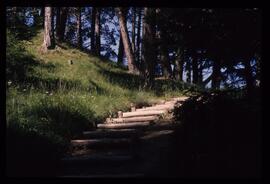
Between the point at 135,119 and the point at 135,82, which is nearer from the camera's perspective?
the point at 135,119

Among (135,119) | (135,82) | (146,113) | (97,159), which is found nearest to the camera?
(97,159)

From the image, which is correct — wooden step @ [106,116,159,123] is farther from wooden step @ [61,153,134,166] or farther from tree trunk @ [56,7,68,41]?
tree trunk @ [56,7,68,41]

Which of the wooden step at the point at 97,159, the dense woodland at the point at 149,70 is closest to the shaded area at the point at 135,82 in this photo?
the dense woodland at the point at 149,70

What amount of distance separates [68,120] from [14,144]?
2.08m

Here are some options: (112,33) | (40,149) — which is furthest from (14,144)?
(112,33)

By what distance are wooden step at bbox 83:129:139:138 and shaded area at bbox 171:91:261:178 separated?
180cm

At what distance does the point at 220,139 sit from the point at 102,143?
9.04ft

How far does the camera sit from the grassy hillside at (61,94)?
9.34m

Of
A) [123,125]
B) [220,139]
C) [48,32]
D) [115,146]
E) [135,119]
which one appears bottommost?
[115,146]

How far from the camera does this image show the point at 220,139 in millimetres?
7051

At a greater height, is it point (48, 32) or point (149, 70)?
point (48, 32)

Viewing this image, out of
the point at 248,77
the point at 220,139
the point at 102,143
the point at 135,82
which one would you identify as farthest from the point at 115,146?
the point at 135,82

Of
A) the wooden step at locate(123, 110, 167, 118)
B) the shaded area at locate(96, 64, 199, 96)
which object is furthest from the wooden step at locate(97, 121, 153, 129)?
the shaded area at locate(96, 64, 199, 96)

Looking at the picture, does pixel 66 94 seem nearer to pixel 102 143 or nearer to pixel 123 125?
pixel 123 125
